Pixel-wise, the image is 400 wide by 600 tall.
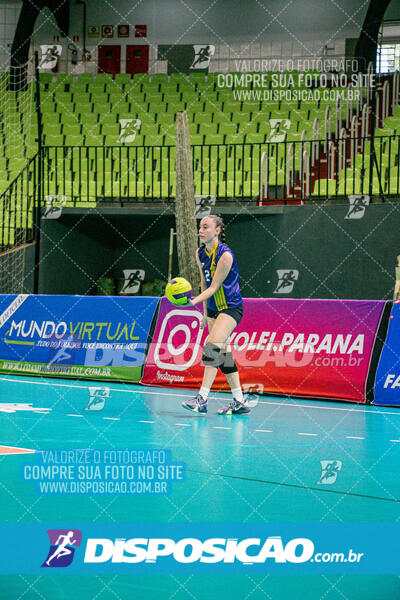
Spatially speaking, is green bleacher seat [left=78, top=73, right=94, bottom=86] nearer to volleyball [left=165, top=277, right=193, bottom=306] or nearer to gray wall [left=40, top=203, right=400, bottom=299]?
gray wall [left=40, top=203, right=400, bottom=299]

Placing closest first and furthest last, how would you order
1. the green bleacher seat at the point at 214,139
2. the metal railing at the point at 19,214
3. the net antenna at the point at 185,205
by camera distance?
the net antenna at the point at 185,205 < the metal railing at the point at 19,214 < the green bleacher seat at the point at 214,139

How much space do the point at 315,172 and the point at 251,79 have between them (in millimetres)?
5228

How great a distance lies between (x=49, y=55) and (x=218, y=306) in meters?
22.3

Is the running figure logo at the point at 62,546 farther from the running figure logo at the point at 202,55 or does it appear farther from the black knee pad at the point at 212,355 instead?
the running figure logo at the point at 202,55

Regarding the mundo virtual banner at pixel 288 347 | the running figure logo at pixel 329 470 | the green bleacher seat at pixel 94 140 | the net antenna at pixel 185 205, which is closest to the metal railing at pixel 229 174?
the green bleacher seat at pixel 94 140

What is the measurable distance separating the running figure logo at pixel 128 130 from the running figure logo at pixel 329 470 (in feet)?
57.4

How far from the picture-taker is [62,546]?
396 centimetres

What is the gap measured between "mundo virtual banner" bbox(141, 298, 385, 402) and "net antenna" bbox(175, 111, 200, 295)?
3.69 metres

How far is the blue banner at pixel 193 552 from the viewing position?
3.90m

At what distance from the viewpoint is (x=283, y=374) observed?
11992 mm

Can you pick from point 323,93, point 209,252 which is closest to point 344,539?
point 209,252

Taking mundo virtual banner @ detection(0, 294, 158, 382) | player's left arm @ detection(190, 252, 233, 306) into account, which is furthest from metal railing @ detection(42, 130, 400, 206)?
player's left arm @ detection(190, 252, 233, 306)

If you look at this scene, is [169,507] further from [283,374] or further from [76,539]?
[283,374]

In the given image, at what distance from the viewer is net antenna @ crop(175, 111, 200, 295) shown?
1672 centimetres
